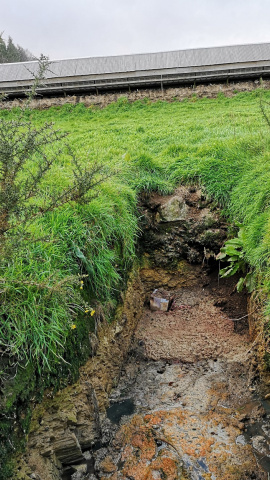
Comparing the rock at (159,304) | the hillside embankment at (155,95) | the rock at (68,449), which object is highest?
the hillside embankment at (155,95)

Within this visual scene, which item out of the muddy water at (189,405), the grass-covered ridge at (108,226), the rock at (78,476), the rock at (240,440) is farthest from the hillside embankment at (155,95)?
the rock at (78,476)

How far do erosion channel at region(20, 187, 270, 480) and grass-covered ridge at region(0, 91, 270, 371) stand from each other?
461 millimetres

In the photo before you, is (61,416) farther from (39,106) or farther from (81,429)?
(39,106)

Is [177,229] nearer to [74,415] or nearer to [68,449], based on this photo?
[74,415]

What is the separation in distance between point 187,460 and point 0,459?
1545 millimetres

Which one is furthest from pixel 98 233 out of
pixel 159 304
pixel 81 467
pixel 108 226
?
pixel 81 467

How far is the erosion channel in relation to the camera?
286 centimetres

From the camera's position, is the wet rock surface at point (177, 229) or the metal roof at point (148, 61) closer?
the wet rock surface at point (177, 229)

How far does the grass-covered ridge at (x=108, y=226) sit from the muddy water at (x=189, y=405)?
99cm

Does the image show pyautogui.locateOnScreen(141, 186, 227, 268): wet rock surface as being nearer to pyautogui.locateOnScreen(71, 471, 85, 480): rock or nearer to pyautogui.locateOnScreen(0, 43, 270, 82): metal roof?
pyautogui.locateOnScreen(71, 471, 85, 480): rock

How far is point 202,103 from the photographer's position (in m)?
14.5

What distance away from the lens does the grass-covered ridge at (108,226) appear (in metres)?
2.66

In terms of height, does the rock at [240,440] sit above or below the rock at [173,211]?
below

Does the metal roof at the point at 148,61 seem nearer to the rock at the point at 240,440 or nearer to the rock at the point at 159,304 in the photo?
the rock at the point at 159,304
